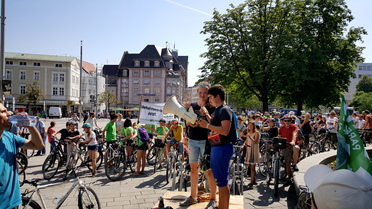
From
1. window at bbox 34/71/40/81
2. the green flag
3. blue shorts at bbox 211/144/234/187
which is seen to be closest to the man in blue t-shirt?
blue shorts at bbox 211/144/234/187

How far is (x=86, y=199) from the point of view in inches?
183

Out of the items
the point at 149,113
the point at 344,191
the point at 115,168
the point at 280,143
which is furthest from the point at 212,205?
the point at 149,113

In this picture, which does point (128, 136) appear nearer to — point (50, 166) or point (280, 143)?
point (50, 166)

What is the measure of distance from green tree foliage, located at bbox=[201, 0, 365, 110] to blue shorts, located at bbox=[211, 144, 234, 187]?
72.2ft

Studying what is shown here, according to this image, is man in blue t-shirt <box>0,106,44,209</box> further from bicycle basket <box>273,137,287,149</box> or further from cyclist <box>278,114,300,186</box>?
cyclist <box>278,114,300,186</box>

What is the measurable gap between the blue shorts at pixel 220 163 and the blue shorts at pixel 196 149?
99 cm

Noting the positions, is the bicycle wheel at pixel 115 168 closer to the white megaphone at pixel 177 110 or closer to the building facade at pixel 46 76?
the white megaphone at pixel 177 110

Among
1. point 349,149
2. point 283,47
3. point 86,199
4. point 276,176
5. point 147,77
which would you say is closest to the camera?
point 349,149

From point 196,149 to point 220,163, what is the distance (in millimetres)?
1095

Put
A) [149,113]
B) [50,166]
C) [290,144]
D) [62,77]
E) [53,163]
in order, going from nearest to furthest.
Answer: [290,144]
[50,166]
[53,163]
[149,113]
[62,77]

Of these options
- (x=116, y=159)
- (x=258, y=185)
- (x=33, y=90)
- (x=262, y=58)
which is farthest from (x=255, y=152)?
(x=33, y=90)

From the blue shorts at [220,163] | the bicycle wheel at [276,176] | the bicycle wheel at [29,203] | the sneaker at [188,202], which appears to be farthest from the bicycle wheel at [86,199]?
the bicycle wheel at [276,176]

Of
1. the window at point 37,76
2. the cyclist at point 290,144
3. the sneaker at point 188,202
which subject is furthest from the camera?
the window at point 37,76

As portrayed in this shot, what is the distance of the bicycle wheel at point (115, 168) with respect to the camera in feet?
27.5
